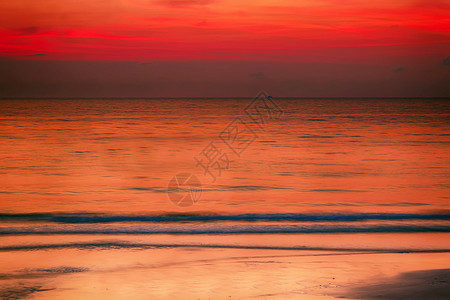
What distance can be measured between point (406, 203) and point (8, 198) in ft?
35.2

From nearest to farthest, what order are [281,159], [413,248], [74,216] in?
1. [413,248]
2. [74,216]
3. [281,159]

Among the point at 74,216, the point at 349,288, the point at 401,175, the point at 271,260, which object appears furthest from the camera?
the point at 401,175

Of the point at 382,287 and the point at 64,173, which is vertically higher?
the point at 64,173

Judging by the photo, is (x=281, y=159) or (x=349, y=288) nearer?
(x=349, y=288)

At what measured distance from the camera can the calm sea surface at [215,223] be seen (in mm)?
6230

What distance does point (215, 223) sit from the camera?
10266 millimetres

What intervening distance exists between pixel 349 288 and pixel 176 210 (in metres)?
6.32

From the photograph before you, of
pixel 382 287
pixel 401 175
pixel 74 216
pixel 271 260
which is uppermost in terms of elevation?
pixel 401 175

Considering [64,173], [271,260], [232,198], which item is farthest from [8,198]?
[271,260]

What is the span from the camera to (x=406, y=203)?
41.4 feet

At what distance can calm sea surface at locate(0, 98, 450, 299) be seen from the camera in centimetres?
623

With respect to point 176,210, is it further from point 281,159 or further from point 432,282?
point 281,159

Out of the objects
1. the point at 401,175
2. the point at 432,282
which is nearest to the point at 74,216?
the point at 432,282

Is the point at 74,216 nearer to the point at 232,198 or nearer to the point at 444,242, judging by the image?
the point at 232,198
